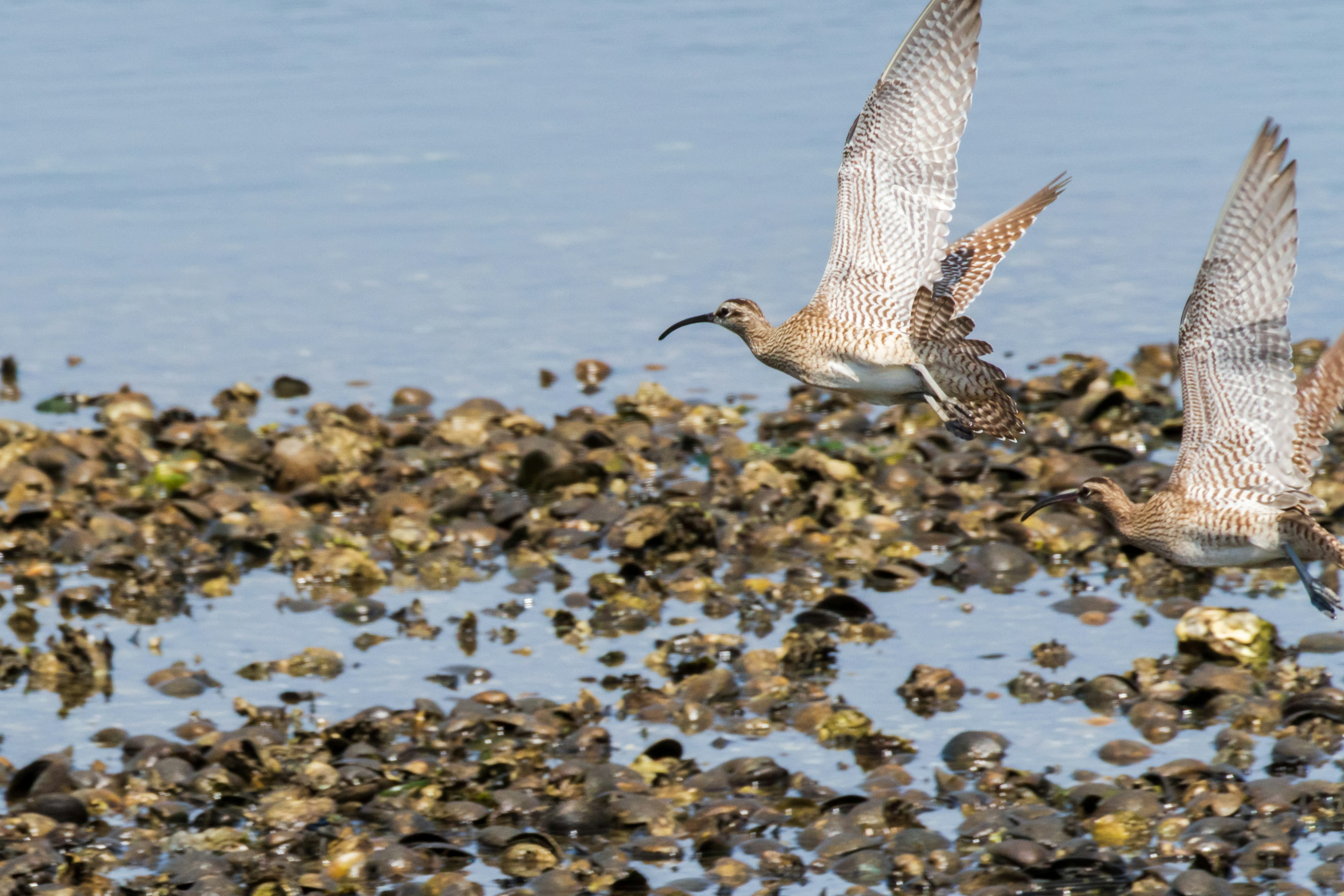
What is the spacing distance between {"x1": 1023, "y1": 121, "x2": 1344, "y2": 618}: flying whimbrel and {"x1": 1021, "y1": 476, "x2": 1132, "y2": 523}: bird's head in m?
0.02

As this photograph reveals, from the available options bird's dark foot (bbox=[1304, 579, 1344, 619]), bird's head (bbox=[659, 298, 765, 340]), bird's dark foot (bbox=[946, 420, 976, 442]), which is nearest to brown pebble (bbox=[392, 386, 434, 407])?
bird's head (bbox=[659, 298, 765, 340])

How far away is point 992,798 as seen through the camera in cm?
1181

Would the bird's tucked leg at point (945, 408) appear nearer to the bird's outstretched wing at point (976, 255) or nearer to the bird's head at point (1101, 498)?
the bird's head at point (1101, 498)

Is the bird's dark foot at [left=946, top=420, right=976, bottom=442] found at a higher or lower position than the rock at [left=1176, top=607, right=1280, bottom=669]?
higher

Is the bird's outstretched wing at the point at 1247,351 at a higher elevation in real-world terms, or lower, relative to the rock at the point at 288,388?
higher

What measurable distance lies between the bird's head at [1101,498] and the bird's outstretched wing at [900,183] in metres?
1.44

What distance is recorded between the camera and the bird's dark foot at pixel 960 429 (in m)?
10.4

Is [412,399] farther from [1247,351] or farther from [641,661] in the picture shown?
[1247,351]

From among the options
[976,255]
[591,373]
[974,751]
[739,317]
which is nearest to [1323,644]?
[974,751]

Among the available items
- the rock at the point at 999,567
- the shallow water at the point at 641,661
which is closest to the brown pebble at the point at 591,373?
the shallow water at the point at 641,661

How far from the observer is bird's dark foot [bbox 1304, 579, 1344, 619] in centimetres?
1012

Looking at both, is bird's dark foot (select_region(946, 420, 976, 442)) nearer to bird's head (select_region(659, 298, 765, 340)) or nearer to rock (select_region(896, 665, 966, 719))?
bird's head (select_region(659, 298, 765, 340))

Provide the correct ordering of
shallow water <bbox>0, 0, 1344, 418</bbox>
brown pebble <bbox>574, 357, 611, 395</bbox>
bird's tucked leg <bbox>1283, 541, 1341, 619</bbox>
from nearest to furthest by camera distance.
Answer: bird's tucked leg <bbox>1283, 541, 1341, 619</bbox> → brown pebble <bbox>574, 357, 611, 395</bbox> → shallow water <bbox>0, 0, 1344, 418</bbox>

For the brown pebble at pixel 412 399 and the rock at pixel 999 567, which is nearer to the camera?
the rock at pixel 999 567
